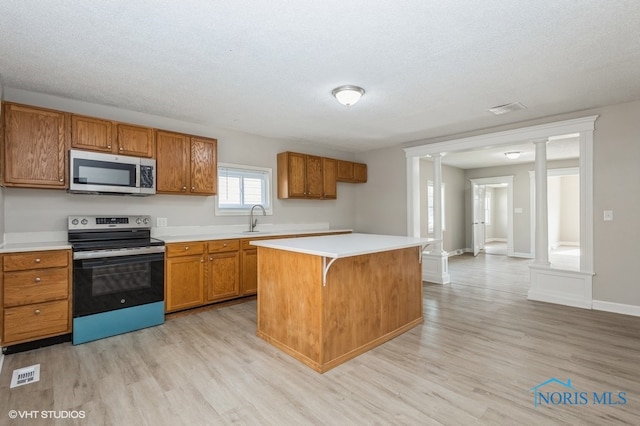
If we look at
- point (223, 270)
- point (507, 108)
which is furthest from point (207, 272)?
point (507, 108)

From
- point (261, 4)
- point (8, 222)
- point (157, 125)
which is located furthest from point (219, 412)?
point (157, 125)

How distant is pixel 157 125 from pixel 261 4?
2.77m

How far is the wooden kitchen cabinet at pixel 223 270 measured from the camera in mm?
3865

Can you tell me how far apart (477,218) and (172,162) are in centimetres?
776

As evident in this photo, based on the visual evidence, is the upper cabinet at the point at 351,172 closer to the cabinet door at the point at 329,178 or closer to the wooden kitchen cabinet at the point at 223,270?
the cabinet door at the point at 329,178

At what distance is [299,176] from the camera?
5305 mm

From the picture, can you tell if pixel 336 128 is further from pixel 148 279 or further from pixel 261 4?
pixel 148 279

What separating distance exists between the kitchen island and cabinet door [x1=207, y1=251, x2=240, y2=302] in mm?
1095

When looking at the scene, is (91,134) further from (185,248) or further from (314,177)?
(314,177)

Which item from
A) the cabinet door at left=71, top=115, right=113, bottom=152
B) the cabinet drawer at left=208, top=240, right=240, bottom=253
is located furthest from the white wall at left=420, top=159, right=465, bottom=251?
the cabinet door at left=71, top=115, right=113, bottom=152

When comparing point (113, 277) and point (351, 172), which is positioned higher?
point (351, 172)

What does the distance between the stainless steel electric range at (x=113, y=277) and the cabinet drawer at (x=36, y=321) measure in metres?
0.10

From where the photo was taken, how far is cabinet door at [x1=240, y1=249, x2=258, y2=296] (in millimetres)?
4188

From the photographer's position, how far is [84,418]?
6.11 feet
